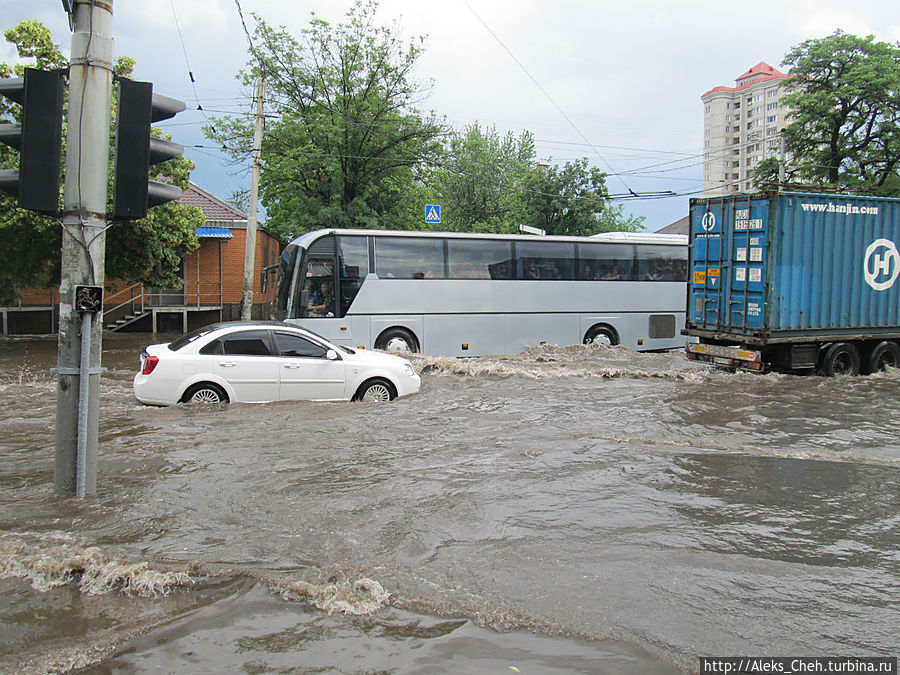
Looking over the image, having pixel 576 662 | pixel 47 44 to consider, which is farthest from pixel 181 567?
pixel 47 44

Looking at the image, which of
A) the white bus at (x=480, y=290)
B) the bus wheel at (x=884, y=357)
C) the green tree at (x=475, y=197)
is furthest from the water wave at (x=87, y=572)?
the green tree at (x=475, y=197)

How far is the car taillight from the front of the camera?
901 centimetres

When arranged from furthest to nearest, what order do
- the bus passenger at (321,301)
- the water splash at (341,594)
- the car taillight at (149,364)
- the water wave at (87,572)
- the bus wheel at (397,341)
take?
the bus wheel at (397,341) → the bus passenger at (321,301) → the car taillight at (149,364) → the water wave at (87,572) → the water splash at (341,594)

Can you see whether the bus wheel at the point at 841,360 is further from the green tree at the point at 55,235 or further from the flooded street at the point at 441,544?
the green tree at the point at 55,235

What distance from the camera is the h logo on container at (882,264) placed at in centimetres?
1345

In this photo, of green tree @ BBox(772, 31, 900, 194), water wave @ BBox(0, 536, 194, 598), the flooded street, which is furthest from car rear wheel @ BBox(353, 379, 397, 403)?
green tree @ BBox(772, 31, 900, 194)

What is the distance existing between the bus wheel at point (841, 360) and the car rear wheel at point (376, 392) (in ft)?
29.4

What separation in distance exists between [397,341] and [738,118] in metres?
112

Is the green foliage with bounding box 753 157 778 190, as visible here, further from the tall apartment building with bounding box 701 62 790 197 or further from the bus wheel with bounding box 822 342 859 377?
the tall apartment building with bounding box 701 62 790 197

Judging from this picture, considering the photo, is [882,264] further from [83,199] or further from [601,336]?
[83,199]

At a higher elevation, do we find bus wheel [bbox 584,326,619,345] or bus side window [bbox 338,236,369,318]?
bus side window [bbox 338,236,369,318]

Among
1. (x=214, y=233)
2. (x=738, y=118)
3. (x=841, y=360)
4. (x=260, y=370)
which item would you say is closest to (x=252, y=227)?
(x=214, y=233)

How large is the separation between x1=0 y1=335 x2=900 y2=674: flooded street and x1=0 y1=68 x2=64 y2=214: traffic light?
235 cm

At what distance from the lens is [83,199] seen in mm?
4867
